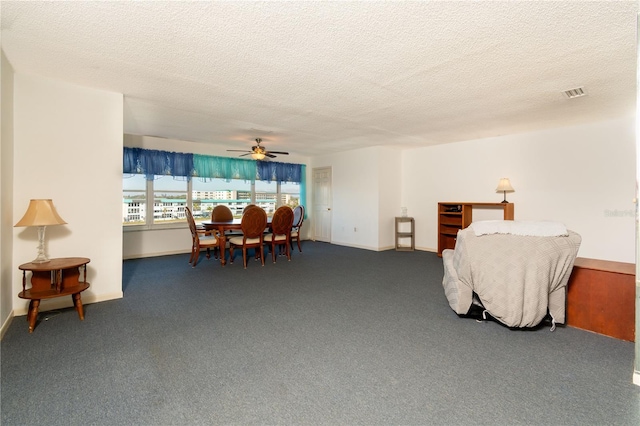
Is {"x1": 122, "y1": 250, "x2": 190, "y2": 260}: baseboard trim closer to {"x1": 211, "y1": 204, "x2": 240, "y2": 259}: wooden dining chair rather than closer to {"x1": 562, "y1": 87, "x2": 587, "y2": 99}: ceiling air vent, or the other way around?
{"x1": 211, "y1": 204, "x2": 240, "y2": 259}: wooden dining chair

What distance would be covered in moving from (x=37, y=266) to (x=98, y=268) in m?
0.66

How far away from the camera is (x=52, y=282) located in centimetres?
283

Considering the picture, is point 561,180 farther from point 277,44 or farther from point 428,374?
point 277,44

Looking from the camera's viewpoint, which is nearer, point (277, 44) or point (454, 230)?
point (277, 44)

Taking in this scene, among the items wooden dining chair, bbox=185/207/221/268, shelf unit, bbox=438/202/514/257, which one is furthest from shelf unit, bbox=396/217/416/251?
wooden dining chair, bbox=185/207/221/268

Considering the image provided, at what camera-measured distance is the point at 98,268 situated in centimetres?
321

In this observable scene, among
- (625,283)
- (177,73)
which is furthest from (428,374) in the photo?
(177,73)

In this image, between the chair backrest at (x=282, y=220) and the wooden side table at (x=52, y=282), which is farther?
the chair backrest at (x=282, y=220)

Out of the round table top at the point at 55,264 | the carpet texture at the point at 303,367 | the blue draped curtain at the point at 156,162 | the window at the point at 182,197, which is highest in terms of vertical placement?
the blue draped curtain at the point at 156,162

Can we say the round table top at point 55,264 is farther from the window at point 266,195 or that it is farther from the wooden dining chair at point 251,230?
the window at point 266,195

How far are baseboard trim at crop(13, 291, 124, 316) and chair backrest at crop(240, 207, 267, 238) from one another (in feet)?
6.23

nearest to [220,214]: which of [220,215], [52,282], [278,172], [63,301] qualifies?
[220,215]

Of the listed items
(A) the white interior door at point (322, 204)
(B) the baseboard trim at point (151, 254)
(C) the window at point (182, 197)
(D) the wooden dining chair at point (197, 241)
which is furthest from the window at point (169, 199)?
(A) the white interior door at point (322, 204)

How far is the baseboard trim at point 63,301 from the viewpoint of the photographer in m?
2.83
